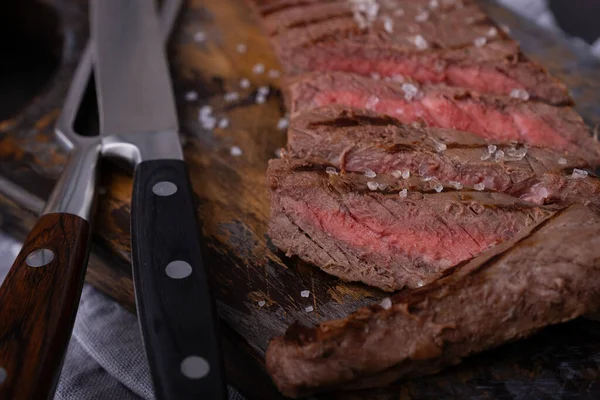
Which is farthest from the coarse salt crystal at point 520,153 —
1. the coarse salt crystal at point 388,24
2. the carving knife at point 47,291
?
the carving knife at point 47,291

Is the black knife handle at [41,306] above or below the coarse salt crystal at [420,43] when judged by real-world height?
above

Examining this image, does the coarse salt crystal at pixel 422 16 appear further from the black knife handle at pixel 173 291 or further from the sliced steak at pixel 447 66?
the black knife handle at pixel 173 291

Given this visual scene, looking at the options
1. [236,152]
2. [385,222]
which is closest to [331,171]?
[385,222]

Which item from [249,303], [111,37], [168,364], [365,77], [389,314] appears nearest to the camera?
[168,364]

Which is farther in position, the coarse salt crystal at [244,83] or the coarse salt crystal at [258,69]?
the coarse salt crystal at [258,69]

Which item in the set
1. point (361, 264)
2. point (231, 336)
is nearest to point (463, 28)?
point (361, 264)

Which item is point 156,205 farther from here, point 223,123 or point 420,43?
point 420,43

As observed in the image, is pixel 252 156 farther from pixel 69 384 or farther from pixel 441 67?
pixel 69 384
